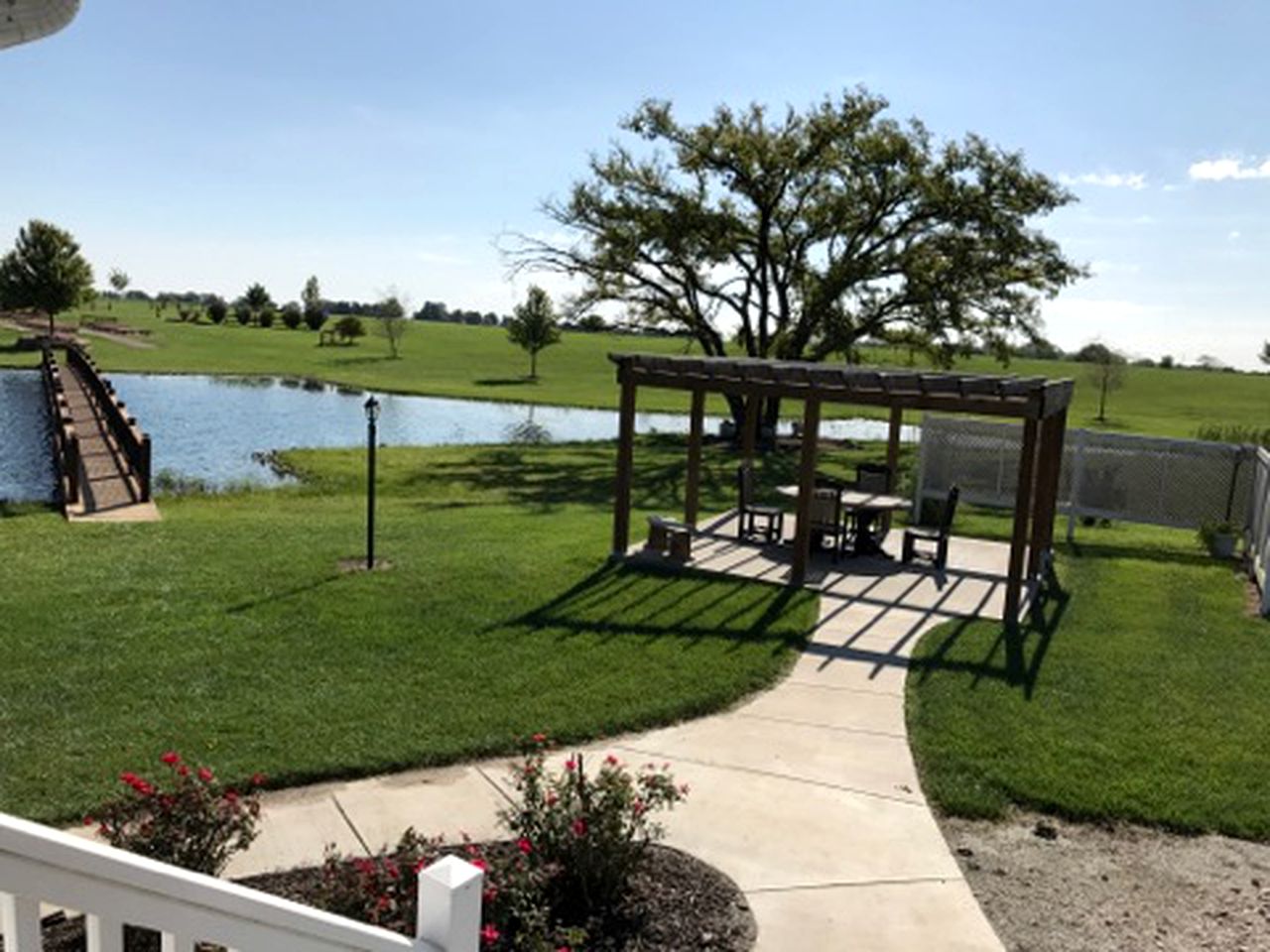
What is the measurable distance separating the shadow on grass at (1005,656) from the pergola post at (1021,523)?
0.26 m

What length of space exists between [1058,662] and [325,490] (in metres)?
15.3

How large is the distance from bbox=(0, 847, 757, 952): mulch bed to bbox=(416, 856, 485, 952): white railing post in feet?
→ 8.65

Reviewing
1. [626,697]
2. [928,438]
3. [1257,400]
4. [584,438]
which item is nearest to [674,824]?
[626,697]

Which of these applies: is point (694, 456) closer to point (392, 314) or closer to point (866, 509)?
point (866, 509)

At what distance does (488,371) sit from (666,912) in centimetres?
6036

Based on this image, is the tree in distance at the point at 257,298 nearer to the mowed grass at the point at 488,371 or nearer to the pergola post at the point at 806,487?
the mowed grass at the point at 488,371

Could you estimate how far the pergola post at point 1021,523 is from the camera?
10.1m

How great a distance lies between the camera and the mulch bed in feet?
14.4

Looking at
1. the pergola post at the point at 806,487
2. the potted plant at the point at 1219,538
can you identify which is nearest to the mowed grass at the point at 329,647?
the pergola post at the point at 806,487

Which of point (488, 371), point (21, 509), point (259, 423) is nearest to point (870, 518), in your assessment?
point (21, 509)

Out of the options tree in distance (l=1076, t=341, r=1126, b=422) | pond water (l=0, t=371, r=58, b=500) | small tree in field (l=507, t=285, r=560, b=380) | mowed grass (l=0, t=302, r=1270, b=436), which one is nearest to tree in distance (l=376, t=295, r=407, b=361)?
mowed grass (l=0, t=302, r=1270, b=436)

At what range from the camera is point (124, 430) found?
19531 mm

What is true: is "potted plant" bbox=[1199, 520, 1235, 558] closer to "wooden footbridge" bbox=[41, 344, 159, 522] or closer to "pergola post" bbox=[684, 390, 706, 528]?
"pergola post" bbox=[684, 390, 706, 528]

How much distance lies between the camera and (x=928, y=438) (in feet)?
54.1
